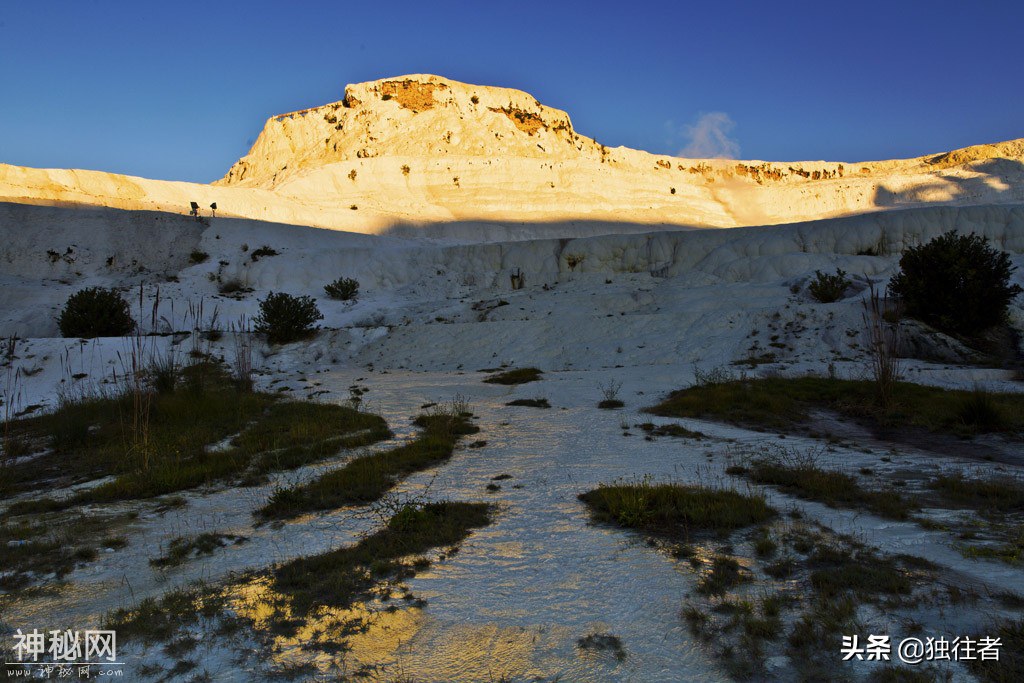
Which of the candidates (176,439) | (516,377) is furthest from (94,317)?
(516,377)

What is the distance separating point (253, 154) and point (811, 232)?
76022mm

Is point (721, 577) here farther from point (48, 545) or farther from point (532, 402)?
point (532, 402)

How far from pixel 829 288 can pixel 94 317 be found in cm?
2968

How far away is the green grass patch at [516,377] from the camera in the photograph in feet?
51.8

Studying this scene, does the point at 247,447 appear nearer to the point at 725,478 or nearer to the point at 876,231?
the point at 725,478

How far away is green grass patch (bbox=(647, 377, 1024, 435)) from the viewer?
8.72 m

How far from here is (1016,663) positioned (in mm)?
2764

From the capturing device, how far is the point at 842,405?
10.6 m

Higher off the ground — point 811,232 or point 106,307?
point 811,232

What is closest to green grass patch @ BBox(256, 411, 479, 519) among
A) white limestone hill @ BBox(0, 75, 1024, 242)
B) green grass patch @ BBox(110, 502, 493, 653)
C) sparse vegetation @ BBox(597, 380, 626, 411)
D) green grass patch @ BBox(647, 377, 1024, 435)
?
green grass patch @ BBox(110, 502, 493, 653)

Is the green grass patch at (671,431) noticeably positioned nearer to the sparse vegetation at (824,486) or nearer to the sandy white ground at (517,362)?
the sandy white ground at (517,362)

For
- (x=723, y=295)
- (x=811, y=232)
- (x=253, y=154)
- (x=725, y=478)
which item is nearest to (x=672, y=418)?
(x=725, y=478)

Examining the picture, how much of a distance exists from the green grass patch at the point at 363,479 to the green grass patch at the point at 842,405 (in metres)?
4.95

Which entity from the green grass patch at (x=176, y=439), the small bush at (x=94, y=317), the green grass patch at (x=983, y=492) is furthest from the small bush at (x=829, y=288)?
the small bush at (x=94, y=317)
